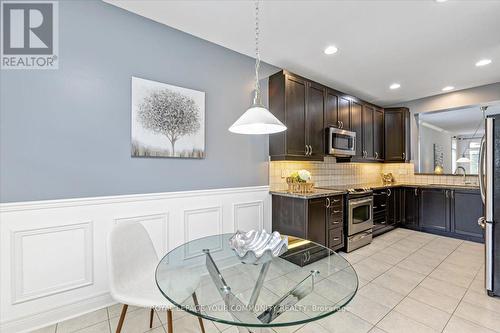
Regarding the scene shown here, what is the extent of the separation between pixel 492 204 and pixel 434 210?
7.71 ft

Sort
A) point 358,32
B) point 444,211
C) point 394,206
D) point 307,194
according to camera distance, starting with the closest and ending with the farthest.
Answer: point 358,32 → point 307,194 → point 444,211 → point 394,206

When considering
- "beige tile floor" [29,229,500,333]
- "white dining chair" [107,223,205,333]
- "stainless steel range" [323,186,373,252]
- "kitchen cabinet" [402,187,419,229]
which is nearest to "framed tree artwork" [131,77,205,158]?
"white dining chair" [107,223,205,333]

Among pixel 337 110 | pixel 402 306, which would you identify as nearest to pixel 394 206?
pixel 337 110

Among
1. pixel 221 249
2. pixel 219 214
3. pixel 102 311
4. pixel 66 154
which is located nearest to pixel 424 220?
A: pixel 219 214

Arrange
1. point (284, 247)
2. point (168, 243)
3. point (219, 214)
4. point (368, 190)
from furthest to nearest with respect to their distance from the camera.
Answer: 1. point (368, 190)
2. point (219, 214)
3. point (168, 243)
4. point (284, 247)

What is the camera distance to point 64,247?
1887mm

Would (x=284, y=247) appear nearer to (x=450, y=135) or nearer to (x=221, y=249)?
(x=221, y=249)

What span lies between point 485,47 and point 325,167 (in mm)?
2521

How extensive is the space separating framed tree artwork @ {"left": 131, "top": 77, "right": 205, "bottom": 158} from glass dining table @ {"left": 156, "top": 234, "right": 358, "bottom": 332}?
1.07 metres

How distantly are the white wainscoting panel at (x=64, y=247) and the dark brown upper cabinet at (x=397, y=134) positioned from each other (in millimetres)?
4438

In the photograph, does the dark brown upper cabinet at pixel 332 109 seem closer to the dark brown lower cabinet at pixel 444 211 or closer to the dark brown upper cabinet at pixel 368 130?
the dark brown upper cabinet at pixel 368 130

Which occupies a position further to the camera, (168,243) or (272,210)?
(272,210)

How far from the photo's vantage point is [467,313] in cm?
200

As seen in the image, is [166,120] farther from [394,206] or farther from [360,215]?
[394,206]
